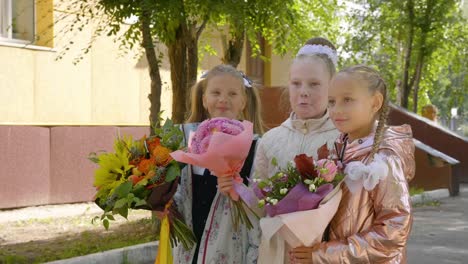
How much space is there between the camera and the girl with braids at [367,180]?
8.99 ft

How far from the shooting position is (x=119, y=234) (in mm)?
8812

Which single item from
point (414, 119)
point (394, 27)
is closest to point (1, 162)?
point (414, 119)

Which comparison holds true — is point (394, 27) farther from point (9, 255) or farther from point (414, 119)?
point (9, 255)

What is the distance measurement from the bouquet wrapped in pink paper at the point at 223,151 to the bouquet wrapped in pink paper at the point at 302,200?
1.04 feet

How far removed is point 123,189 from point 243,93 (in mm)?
845

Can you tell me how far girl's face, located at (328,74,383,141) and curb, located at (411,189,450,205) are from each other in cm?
1072

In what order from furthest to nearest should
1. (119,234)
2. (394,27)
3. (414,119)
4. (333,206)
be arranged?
(394,27)
(414,119)
(119,234)
(333,206)

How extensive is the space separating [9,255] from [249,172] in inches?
170

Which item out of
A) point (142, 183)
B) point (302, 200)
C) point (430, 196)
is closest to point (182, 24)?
point (142, 183)

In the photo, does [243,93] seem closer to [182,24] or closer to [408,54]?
[182,24]

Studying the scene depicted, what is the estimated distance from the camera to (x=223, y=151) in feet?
10.4

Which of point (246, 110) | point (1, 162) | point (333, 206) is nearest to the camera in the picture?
point (333, 206)

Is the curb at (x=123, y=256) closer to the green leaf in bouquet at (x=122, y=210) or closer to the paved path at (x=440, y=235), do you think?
the paved path at (x=440, y=235)

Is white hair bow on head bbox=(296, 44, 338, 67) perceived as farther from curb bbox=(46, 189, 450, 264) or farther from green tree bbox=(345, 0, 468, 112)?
green tree bbox=(345, 0, 468, 112)
